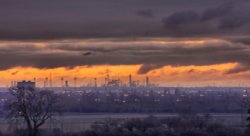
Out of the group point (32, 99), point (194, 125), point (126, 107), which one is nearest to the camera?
point (32, 99)

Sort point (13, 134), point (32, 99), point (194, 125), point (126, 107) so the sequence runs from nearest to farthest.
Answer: point (13, 134) < point (32, 99) < point (194, 125) < point (126, 107)

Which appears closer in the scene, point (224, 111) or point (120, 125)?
point (120, 125)

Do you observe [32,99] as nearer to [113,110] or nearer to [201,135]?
[201,135]

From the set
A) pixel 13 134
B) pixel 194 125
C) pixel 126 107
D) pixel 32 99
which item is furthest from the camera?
pixel 126 107

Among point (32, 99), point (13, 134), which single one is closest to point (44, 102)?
point (32, 99)

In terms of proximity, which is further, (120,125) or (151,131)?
(120,125)

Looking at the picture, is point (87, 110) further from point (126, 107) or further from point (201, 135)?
point (201, 135)

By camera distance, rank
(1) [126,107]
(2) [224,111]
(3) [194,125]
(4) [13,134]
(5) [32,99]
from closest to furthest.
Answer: (4) [13,134], (5) [32,99], (3) [194,125], (2) [224,111], (1) [126,107]

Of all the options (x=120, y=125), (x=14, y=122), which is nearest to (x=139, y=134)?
(x=120, y=125)
